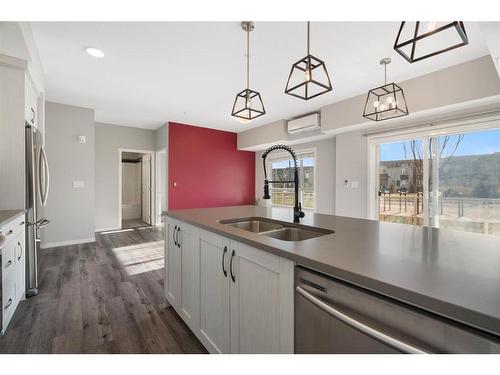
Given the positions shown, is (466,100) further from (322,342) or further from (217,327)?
(217,327)

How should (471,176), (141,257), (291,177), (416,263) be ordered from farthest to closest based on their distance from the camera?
(291,177), (141,257), (471,176), (416,263)

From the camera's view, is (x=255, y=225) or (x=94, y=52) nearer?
(x=255, y=225)

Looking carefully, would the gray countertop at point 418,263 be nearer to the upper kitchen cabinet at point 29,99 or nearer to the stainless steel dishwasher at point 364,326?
the stainless steel dishwasher at point 364,326

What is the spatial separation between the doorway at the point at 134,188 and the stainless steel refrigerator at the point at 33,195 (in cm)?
417

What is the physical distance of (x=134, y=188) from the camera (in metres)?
7.56

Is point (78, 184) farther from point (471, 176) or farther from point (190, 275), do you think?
point (471, 176)

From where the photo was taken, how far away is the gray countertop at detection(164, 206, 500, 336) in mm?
562

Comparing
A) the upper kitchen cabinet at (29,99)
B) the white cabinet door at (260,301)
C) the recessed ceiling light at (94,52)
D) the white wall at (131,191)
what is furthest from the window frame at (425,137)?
the white wall at (131,191)

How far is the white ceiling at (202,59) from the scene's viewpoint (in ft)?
7.02

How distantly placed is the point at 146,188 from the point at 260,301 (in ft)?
20.7

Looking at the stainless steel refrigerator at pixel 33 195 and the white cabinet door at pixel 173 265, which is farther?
the stainless steel refrigerator at pixel 33 195

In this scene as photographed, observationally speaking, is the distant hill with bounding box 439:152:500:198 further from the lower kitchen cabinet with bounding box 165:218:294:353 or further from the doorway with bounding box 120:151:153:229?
the doorway with bounding box 120:151:153:229

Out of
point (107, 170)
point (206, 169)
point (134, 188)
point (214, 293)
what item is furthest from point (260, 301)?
point (134, 188)

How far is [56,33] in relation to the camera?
2213mm
